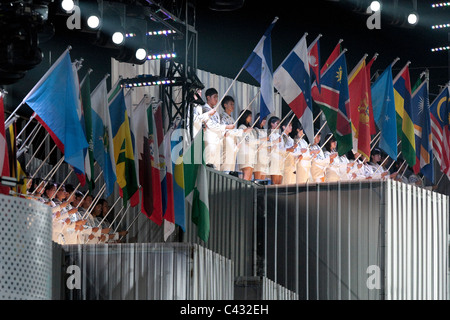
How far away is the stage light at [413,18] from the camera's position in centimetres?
1728

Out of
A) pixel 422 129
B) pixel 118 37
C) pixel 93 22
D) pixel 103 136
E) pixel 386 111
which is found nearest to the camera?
pixel 103 136

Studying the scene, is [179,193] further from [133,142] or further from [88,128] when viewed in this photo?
[88,128]

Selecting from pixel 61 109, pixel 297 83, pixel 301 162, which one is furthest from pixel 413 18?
pixel 61 109

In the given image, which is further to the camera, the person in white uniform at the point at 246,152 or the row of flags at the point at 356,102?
the person in white uniform at the point at 246,152

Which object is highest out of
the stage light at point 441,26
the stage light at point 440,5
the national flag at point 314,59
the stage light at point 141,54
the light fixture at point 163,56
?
the stage light at point 440,5

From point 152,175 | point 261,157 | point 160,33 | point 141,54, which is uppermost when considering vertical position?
point 160,33

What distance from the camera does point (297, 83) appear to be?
15.2m

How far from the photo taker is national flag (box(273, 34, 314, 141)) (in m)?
15.1

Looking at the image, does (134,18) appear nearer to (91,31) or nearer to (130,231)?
(91,31)

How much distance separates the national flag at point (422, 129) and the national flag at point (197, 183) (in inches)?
179

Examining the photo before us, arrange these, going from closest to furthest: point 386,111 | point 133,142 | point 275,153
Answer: point 133,142, point 275,153, point 386,111

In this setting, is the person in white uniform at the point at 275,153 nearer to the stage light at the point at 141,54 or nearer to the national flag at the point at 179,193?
the national flag at the point at 179,193

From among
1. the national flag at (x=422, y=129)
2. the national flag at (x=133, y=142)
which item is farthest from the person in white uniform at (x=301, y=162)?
the national flag at (x=133, y=142)

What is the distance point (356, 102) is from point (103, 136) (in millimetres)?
4366
